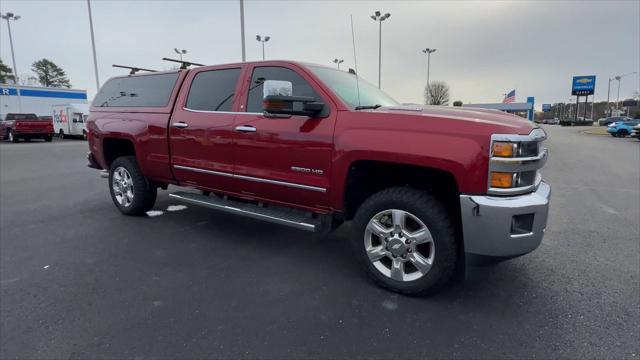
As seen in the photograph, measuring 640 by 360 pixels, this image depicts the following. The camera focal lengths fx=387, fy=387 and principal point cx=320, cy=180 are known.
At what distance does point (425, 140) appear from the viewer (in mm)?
2861

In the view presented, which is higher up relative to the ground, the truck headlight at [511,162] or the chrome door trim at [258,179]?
the truck headlight at [511,162]

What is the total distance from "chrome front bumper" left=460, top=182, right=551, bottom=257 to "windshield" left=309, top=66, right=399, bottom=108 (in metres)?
1.43

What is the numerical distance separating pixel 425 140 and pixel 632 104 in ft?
345

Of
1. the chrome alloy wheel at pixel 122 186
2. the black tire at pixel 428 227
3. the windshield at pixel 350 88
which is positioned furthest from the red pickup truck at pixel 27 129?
the black tire at pixel 428 227

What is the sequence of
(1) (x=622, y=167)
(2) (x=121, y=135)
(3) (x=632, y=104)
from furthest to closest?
1. (3) (x=632, y=104)
2. (1) (x=622, y=167)
3. (2) (x=121, y=135)

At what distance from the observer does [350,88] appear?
12.9 feet

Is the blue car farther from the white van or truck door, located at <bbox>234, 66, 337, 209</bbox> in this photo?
the white van

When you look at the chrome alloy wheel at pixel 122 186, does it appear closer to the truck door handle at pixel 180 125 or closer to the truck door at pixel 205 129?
the truck door at pixel 205 129

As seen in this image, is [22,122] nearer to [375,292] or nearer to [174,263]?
[174,263]

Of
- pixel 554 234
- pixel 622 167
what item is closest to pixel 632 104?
pixel 622 167

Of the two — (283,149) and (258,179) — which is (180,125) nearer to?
(258,179)

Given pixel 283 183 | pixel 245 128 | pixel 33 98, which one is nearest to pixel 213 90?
pixel 245 128

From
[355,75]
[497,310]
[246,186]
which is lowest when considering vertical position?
[497,310]

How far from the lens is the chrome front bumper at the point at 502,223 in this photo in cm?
267
